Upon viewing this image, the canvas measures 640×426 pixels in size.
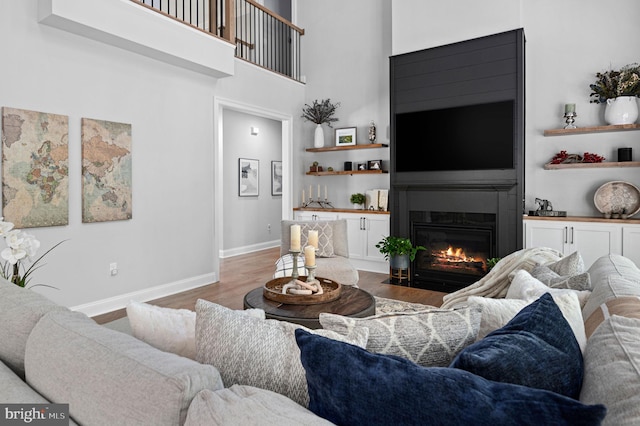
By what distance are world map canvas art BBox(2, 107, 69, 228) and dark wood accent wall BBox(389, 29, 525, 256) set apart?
3645 millimetres

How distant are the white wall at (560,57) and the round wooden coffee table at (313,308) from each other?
320 centimetres

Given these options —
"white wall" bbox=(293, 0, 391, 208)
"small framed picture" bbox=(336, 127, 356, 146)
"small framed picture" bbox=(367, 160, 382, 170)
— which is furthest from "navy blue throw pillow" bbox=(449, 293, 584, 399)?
"small framed picture" bbox=(336, 127, 356, 146)

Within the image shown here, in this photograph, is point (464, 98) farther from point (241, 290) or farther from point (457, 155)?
point (241, 290)

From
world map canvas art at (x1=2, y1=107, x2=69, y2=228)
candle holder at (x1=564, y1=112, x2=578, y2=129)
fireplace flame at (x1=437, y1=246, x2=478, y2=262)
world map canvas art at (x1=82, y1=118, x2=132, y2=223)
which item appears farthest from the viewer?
fireplace flame at (x1=437, y1=246, x2=478, y2=262)

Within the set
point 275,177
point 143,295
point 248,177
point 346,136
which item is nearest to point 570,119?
point 346,136

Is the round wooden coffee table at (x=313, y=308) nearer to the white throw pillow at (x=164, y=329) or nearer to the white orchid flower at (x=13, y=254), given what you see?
the white throw pillow at (x=164, y=329)

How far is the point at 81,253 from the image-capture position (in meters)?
3.67

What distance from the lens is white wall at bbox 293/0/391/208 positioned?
5.75m

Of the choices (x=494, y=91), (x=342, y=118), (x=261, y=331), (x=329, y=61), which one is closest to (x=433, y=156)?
(x=494, y=91)

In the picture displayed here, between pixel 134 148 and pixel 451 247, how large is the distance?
3.83 m

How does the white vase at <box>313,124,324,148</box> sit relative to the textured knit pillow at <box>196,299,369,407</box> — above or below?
above

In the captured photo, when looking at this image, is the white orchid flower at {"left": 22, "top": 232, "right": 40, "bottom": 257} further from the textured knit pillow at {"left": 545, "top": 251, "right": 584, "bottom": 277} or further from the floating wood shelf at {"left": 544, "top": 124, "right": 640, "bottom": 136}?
the floating wood shelf at {"left": 544, "top": 124, "right": 640, "bottom": 136}

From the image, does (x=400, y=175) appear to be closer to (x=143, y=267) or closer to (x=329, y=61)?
(x=329, y=61)

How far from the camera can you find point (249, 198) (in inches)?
297
